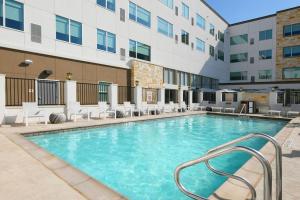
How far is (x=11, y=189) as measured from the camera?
380cm

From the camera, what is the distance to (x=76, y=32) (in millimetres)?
16125

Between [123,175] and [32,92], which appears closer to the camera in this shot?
[123,175]

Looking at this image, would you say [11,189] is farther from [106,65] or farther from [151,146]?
[106,65]

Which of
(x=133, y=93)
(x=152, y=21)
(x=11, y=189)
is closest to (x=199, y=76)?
(x=152, y=21)

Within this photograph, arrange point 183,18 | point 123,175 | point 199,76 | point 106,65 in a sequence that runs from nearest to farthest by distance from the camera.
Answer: point 123,175
point 106,65
point 183,18
point 199,76

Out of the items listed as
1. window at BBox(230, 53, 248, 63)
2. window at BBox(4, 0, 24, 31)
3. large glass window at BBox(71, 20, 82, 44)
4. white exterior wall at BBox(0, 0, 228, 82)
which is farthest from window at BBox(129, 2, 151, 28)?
window at BBox(230, 53, 248, 63)

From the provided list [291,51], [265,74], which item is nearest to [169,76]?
[265,74]

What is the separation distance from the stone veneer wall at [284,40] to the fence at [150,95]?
23.3 metres

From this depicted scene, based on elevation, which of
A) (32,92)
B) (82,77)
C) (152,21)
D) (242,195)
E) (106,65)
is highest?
(152,21)

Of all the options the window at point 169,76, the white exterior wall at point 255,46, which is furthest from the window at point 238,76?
the window at point 169,76

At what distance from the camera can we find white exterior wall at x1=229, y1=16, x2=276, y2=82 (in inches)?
1382

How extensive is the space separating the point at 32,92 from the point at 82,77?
13.4 ft

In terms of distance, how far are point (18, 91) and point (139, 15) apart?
1421cm

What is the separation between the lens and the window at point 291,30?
32156 mm
